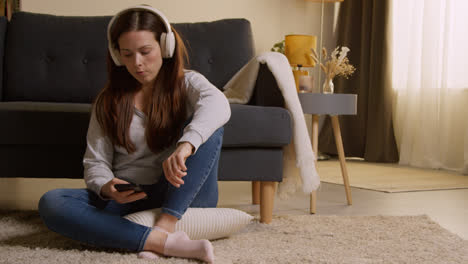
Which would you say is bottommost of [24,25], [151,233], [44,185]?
[44,185]

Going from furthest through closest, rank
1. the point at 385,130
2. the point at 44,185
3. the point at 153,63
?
the point at 385,130 → the point at 44,185 → the point at 153,63

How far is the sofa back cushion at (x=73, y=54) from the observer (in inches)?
86.3

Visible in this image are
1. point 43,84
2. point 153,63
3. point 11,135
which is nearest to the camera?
point 153,63

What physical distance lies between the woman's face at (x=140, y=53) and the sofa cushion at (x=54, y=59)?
1.01m

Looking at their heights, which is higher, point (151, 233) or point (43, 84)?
point (43, 84)

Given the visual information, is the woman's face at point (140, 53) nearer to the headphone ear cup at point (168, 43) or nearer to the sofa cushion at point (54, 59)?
the headphone ear cup at point (168, 43)

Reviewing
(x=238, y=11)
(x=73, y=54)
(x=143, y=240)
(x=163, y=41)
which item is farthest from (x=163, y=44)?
(x=238, y=11)

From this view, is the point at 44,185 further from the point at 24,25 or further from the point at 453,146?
the point at 453,146

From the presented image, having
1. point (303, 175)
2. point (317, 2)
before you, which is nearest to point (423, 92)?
point (317, 2)

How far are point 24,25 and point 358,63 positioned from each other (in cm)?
269

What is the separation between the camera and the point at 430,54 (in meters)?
3.49

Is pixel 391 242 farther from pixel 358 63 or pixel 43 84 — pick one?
pixel 358 63

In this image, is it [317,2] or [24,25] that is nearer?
[24,25]

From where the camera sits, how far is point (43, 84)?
86.4 inches
